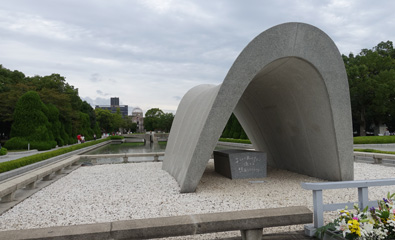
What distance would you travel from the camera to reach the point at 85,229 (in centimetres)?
309

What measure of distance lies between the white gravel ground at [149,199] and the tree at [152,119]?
75795mm

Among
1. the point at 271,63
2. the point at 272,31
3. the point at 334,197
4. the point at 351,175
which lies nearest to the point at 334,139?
the point at 351,175

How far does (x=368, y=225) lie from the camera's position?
3.21 meters

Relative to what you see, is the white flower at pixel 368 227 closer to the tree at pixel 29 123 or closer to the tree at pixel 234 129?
the tree at pixel 29 123

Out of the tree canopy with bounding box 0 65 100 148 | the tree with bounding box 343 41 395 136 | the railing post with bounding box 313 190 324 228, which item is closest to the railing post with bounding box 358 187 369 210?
the railing post with bounding box 313 190 324 228

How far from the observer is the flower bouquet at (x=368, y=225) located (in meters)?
3.21

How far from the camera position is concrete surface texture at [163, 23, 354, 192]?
6.54 metres

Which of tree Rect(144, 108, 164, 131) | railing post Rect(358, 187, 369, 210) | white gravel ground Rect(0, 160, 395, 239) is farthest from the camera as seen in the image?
tree Rect(144, 108, 164, 131)

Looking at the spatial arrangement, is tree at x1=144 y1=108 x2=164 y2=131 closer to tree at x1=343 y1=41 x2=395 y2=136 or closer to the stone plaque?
tree at x1=343 y1=41 x2=395 y2=136

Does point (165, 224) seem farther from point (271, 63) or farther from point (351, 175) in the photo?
point (351, 175)

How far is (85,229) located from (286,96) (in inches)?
263

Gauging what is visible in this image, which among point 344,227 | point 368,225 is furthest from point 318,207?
point 368,225

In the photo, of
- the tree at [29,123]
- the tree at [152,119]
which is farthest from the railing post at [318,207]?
the tree at [152,119]

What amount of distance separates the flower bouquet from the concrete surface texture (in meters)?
3.46
